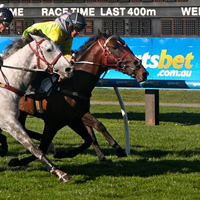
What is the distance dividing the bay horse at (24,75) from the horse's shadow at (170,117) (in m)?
10.7

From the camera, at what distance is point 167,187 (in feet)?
28.0

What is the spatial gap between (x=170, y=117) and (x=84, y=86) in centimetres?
1090

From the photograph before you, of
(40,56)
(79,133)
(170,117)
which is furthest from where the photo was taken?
(170,117)

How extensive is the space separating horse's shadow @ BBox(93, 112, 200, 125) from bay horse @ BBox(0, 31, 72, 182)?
10.7 meters

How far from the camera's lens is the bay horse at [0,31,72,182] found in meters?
8.56

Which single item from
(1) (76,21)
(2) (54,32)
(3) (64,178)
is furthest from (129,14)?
(3) (64,178)

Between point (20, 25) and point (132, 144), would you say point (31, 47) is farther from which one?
point (20, 25)

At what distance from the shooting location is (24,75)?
8750mm

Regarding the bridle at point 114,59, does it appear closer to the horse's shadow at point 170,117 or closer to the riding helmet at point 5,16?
the riding helmet at point 5,16

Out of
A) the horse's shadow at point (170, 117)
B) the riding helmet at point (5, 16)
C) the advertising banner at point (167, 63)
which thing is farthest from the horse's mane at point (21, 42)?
the horse's shadow at point (170, 117)

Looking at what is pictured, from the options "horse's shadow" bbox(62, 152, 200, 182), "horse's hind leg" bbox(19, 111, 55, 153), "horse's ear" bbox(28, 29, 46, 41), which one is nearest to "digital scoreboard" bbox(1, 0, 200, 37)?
"horse's hind leg" bbox(19, 111, 55, 153)

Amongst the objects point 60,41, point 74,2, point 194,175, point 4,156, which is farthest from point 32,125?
point 194,175

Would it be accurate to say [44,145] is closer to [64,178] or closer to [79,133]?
[79,133]

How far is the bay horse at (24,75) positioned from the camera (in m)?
8.56
